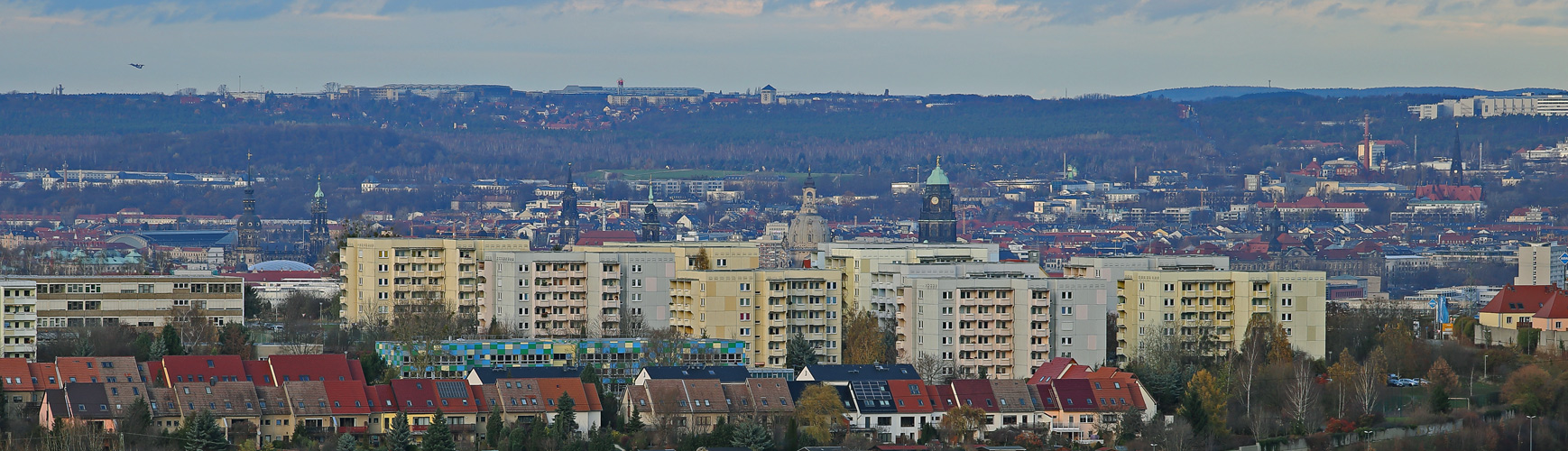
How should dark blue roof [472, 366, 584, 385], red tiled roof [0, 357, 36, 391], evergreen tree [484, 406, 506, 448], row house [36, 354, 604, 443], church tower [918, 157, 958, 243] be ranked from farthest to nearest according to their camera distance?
church tower [918, 157, 958, 243] < dark blue roof [472, 366, 584, 385] < red tiled roof [0, 357, 36, 391] < row house [36, 354, 604, 443] < evergreen tree [484, 406, 506, 448]

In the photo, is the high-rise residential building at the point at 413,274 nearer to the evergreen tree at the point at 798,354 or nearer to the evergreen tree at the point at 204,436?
the evergreen tree at the point at 798,354

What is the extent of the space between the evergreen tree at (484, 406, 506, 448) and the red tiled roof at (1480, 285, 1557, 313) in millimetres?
27900

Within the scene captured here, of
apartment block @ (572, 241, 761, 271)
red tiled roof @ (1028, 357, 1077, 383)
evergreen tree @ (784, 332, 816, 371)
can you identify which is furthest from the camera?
apartment block @ (572, 241, 761, 271)

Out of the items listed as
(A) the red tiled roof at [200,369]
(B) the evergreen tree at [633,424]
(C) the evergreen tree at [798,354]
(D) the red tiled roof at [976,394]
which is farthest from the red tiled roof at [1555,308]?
(A) the red tiled roof at [200,369]

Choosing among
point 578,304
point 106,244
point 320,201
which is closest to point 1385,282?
point 320,201

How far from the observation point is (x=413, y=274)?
259 ft

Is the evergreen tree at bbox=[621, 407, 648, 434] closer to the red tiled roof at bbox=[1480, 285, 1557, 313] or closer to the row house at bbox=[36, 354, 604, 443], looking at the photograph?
the row house at bbox=[36, 354, 604, 443]

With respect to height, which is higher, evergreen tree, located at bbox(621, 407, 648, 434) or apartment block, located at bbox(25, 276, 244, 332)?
apartment block, located at bbox(25, 276, 244, 332)

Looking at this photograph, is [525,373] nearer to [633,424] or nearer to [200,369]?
[633,424]

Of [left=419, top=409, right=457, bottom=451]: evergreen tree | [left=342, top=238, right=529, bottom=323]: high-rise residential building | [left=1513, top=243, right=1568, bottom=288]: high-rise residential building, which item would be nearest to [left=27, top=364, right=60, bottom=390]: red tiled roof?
[left=419, top=409, right=457, bottom=451]: evergreen tree

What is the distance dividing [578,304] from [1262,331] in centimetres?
1776

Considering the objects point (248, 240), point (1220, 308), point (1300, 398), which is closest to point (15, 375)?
point (1300, 398)

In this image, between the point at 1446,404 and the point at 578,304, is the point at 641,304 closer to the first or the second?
the point at 578,304

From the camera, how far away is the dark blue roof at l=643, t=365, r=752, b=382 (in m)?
57.1
